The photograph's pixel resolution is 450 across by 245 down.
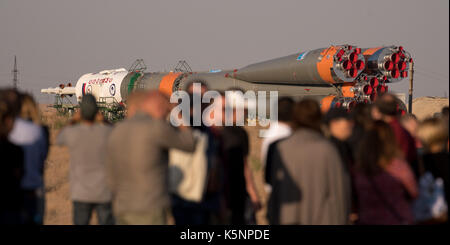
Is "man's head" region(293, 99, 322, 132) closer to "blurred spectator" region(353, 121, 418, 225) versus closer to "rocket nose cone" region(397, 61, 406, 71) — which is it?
"blurred spectator" region(353, 121, 418, 225)

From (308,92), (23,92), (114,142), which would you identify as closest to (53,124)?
(308,92)

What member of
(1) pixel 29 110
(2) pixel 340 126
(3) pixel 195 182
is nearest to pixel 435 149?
(2) pixel 340 126

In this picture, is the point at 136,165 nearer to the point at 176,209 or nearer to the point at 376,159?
the point at 176,209

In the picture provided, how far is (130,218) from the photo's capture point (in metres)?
4.88

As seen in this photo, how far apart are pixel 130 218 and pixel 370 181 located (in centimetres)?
239

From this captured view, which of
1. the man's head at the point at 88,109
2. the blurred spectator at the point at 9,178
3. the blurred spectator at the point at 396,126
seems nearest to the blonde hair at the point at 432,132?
the blurred spectator at the point at 396,126

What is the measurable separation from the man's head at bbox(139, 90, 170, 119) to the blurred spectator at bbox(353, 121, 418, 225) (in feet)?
6.60

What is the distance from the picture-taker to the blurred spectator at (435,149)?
548 cm

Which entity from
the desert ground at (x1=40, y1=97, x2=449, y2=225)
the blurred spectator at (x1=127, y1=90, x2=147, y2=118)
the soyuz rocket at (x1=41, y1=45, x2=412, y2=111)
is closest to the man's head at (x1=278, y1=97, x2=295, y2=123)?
the blurred spectator at (x1=127, y1=90, x2=147, y2=118)

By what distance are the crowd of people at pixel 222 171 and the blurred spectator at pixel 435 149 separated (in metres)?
0.01

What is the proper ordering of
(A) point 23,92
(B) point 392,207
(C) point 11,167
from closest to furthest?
(C) point 11,167, (B) point 392,207, (A) point 23,92

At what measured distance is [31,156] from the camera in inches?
222

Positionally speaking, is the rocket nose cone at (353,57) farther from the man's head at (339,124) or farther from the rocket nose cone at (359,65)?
the man's head at (339,124)
